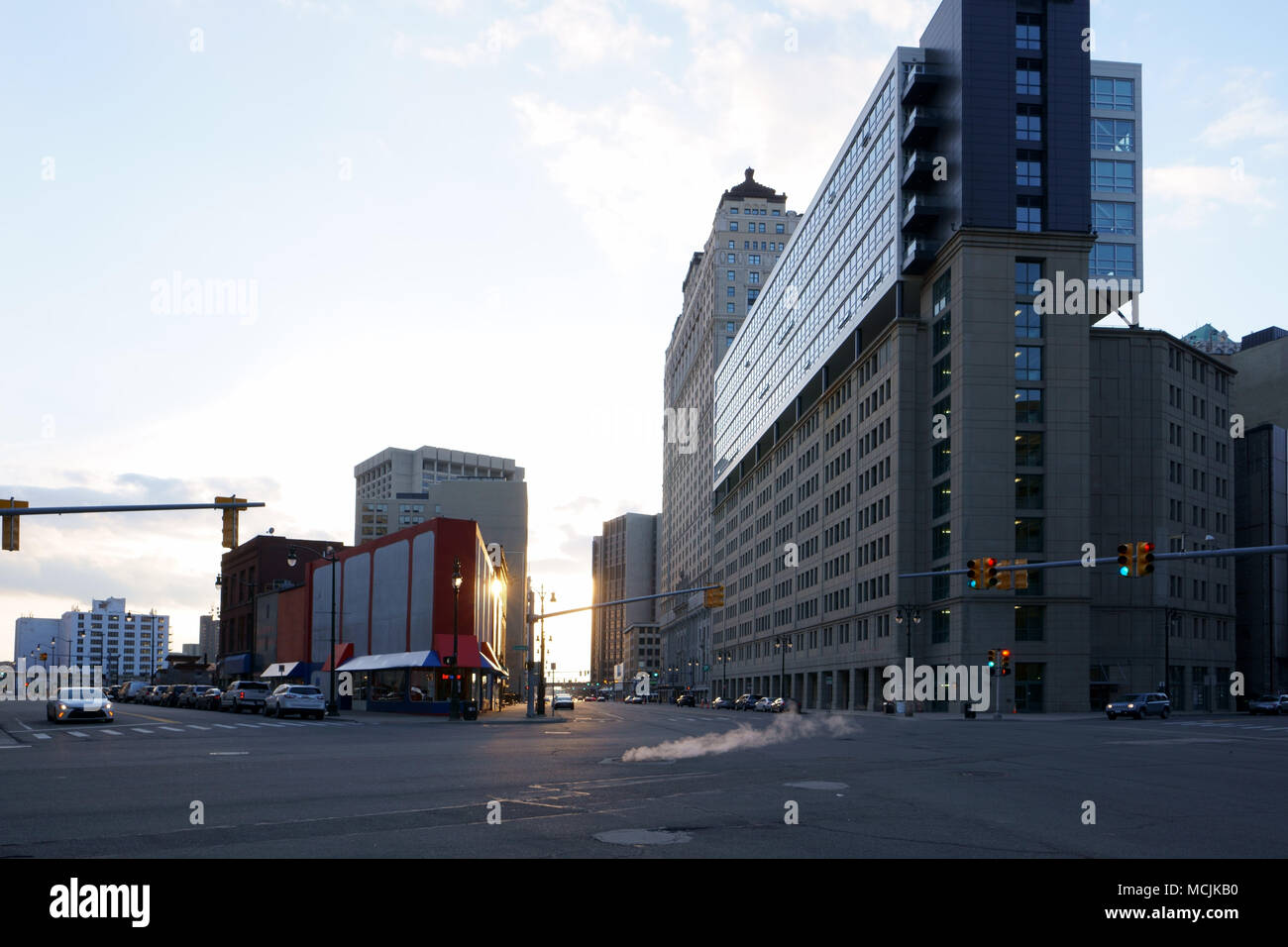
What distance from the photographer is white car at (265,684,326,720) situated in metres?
52.2

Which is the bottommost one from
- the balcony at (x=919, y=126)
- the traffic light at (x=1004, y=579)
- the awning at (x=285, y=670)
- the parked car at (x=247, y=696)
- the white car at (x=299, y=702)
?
the awning at (x=285, y=670)

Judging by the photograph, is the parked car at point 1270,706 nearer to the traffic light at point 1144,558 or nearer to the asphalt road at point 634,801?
the asphalt road at point 634,801

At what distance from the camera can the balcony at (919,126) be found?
8444 cm

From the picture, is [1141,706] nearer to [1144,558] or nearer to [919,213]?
[919,213]

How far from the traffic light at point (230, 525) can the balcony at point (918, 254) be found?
68.0m

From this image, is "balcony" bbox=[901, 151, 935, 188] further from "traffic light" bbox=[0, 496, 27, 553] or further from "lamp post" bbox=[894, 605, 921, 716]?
"traffic light" bbox=[0, 496, 27, 553]

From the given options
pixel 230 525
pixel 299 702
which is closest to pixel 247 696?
pixel 299 702

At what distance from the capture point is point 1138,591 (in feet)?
301

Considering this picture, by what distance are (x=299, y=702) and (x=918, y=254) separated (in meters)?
57.6

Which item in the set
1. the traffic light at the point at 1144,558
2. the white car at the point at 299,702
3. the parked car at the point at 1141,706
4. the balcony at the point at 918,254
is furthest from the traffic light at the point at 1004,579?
the balcony at the point at 918,254
